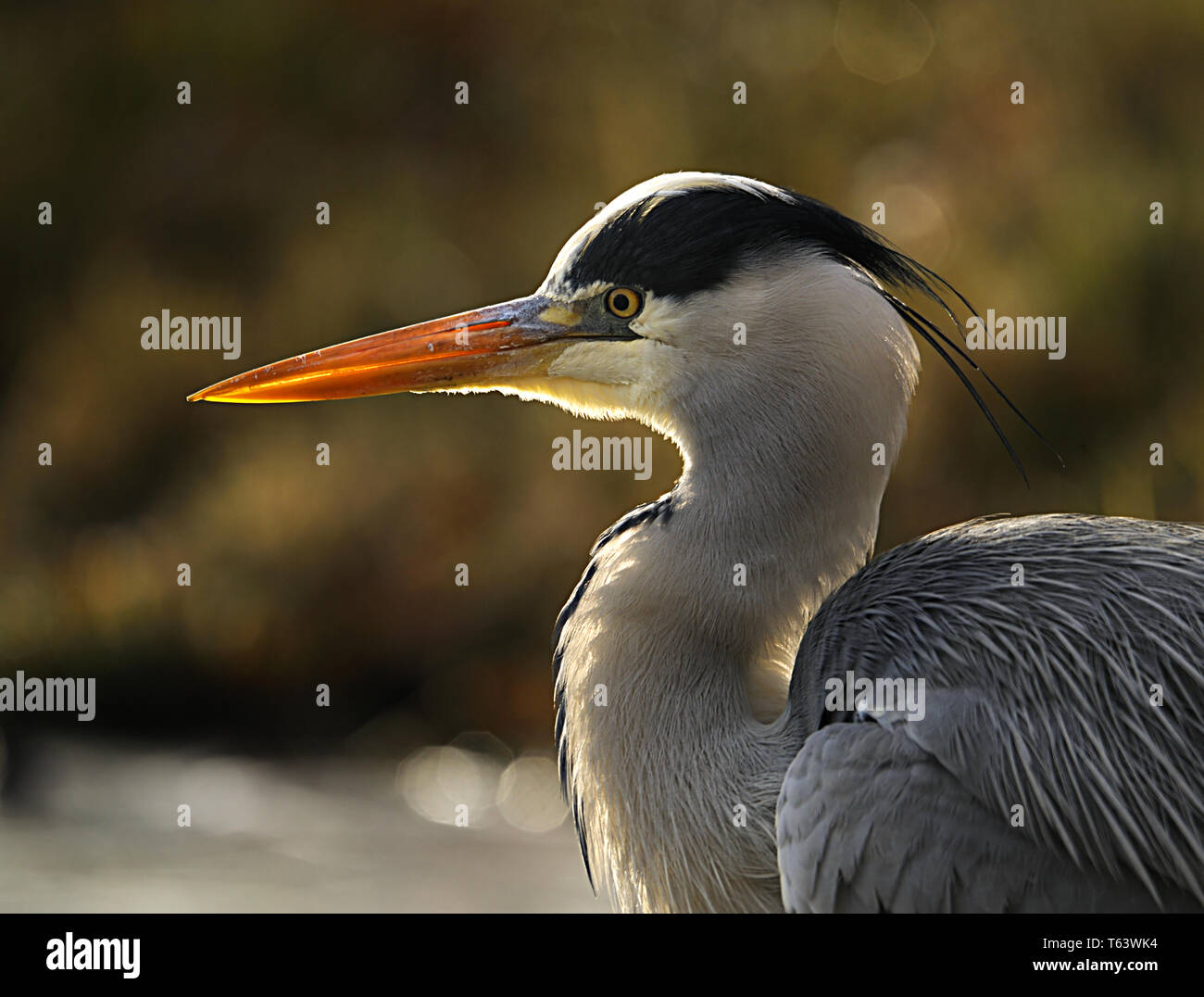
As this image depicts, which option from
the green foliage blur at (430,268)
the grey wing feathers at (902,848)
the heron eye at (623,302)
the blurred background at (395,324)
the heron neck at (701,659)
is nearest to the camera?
the grey wing feathers at (902,848)

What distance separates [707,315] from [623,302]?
15cm

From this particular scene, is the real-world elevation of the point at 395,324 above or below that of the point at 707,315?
above

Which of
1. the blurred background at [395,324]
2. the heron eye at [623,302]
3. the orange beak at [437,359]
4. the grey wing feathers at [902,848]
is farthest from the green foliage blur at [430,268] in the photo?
the grey wing feathers at [902,848]

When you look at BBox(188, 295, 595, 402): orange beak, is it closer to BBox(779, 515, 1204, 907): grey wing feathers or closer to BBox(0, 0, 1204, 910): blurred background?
BBox(779, 515, 1204, 907): grey wing feathers

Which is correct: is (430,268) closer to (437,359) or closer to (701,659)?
(437,359)

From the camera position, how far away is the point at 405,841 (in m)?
4.66

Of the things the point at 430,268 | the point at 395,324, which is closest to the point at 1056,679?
the point at 395,324

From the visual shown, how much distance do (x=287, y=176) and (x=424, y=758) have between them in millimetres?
2563

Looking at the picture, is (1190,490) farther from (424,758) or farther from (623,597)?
(623,597)

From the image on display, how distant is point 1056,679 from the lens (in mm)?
1915

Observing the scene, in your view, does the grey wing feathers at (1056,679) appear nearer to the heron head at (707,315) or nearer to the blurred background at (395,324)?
the heron head at (707,315)

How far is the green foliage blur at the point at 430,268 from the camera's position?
5.02m

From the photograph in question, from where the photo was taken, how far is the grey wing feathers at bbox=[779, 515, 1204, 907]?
1813 millimetres

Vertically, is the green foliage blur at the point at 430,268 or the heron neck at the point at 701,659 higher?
the green foliage blur at the point at 430,268
